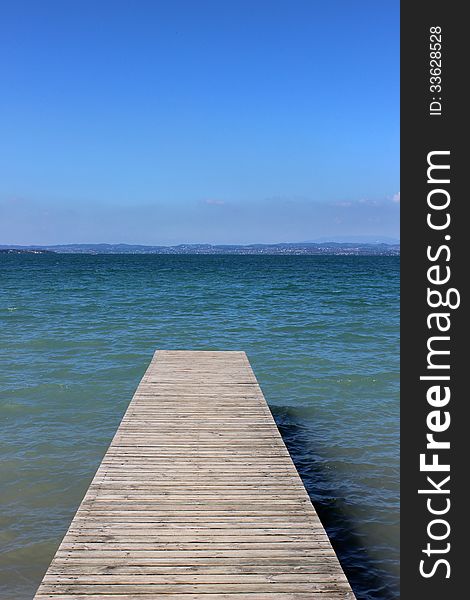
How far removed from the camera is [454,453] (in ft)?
17.9

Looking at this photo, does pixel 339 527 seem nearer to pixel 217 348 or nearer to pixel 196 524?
pixel 196 524

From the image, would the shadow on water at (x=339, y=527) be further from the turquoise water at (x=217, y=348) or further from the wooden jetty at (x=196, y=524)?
the wooden jetty at (x=196, y=524)

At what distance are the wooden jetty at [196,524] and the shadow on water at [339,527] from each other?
3.59ft

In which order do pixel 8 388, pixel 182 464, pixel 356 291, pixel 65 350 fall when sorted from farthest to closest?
pixel 356 291 < pixel 65 350 < pixel 8 388 < pixel 182 464

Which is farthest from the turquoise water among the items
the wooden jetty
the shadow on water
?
the wooden jetty

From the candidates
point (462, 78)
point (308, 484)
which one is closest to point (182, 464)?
point (308, 484)

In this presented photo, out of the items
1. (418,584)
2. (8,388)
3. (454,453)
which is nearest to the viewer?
(418,584)

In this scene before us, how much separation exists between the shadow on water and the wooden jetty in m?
1.10

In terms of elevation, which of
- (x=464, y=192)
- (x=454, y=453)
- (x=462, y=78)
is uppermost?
(x=462, y=78)

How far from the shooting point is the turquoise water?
693 centimetres

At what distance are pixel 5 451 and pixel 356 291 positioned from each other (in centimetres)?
3135

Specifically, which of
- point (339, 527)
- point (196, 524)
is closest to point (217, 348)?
A: point (339, 527)

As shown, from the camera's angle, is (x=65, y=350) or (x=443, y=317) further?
(x=65, y=350)

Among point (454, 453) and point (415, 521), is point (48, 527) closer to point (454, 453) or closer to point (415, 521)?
point (415, 521)
